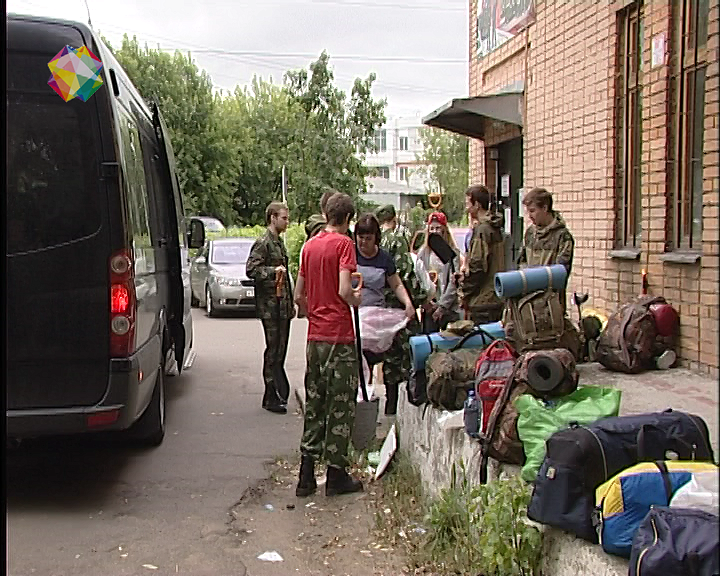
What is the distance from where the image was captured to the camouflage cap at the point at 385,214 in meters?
7.85

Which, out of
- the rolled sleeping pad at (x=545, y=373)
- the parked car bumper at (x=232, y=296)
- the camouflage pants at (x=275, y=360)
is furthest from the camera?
the parked car bumper at (x=232, y=296)

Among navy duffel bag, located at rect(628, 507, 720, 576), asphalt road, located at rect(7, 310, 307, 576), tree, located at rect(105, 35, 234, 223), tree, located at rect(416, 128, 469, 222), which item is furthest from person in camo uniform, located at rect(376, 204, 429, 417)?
tree, located at rect(416, 128, 469, 222)

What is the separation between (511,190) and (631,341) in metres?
5.60

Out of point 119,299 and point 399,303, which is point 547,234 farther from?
point 119,299

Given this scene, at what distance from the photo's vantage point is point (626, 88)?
7.45m

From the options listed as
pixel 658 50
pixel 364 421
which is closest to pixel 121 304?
pixel 364 421

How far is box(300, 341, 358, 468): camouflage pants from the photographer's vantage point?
5574mm

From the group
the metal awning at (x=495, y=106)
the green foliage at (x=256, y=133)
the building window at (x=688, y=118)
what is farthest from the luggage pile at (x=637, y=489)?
the green foliage at (x=256, y=133)

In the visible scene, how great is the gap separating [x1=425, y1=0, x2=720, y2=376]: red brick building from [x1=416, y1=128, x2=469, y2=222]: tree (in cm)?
3405

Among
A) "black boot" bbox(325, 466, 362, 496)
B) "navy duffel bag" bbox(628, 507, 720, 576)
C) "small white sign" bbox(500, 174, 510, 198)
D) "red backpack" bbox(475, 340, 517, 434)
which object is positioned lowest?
"black boot" bbox(325, 466, 362, 496)

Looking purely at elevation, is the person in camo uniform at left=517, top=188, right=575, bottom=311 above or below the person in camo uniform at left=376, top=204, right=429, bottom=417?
above

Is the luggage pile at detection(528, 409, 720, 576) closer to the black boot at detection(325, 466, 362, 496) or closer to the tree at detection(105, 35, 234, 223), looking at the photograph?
the black boot at detection(325, 466, 362, 496)

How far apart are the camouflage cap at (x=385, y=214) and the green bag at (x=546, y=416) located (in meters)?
3.88

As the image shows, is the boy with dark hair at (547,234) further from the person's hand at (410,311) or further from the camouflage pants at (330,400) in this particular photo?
the camouflage pants at (330,400)
